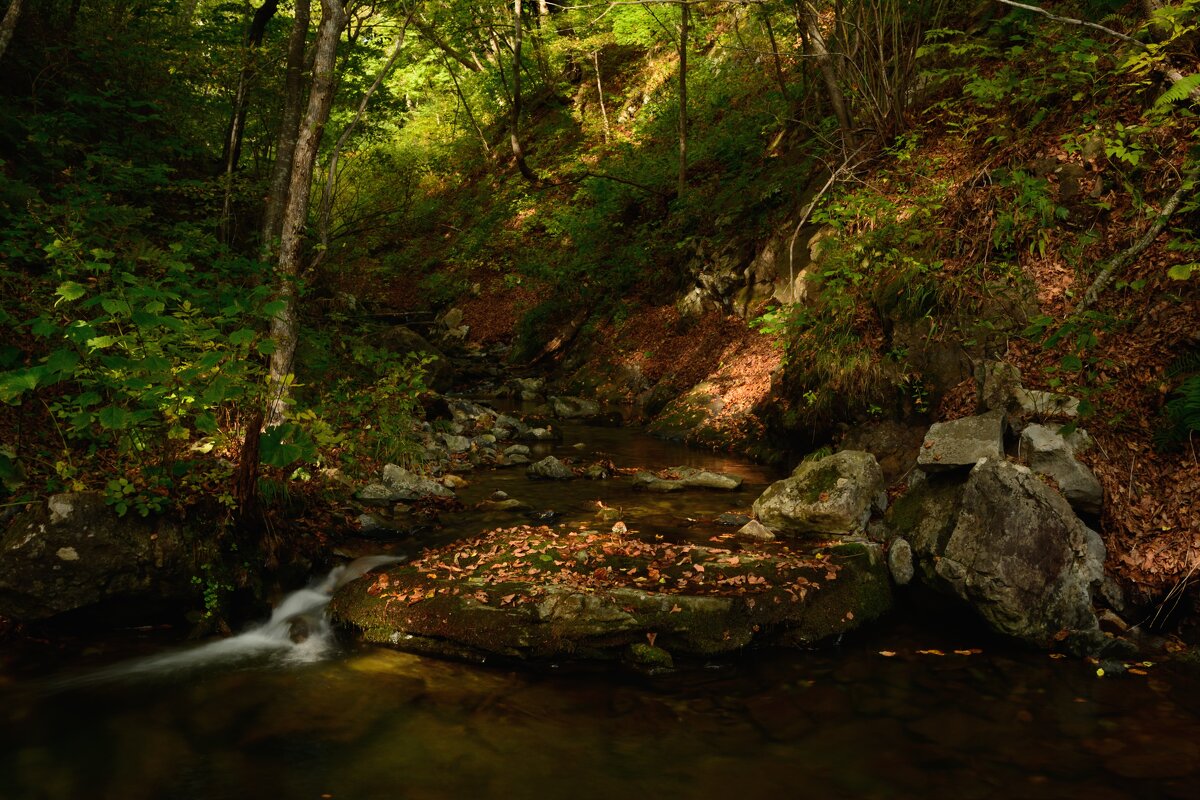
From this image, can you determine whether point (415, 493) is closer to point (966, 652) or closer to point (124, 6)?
point (966, 652)

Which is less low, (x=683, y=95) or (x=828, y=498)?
(x=683, y=95)

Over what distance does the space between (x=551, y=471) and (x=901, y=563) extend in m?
5.12

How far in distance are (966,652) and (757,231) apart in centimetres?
1016

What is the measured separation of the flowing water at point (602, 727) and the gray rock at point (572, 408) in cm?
940

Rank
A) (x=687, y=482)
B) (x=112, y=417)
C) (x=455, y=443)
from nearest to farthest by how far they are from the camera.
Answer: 1. (x=112, y=417)
2. (x=687, y=482)
3. (x=455, y=443)

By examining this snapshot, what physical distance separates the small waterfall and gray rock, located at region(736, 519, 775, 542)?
3724mm

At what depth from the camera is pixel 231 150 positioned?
12234 millimetres

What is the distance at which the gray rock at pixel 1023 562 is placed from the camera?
4.80m

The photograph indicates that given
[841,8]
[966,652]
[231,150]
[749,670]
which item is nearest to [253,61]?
[231,150]

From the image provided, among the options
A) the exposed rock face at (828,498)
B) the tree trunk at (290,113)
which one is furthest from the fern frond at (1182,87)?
the tree trunk at (290,113)

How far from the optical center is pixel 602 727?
13.4 ft

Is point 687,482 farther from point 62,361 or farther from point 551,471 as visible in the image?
point 62,361

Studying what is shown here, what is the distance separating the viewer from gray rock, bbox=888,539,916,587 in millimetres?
5598

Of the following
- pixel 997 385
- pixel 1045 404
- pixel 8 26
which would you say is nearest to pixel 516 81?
pixel 8 26
